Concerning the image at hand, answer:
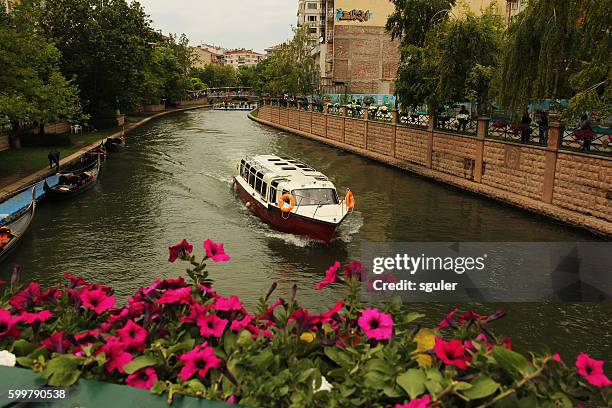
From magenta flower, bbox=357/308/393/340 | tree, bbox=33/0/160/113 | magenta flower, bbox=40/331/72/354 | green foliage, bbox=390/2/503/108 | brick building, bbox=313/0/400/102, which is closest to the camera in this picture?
magenta flower, bbox=40/331/72/354

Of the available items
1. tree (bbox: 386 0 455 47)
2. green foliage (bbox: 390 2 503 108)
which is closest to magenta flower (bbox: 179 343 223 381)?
green foliage (bbox: 390 2 503 108)

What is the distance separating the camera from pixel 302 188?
22.3 metres

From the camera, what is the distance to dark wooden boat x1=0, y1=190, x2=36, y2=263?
18.3 metres

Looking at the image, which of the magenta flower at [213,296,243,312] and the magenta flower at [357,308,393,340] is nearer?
the magenta flower at [357,308,393,340]

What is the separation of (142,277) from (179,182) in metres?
17.6

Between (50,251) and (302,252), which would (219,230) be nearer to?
(302,252)

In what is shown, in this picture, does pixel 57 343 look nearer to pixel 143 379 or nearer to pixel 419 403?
pixel 143 379

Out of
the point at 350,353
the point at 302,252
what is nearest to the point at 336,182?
the point at 302,252

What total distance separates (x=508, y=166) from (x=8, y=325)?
27637 millimetres

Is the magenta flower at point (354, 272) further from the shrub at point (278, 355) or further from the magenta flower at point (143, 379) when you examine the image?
the magenta flower at point (143, 379)

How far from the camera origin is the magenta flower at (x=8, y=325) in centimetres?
377

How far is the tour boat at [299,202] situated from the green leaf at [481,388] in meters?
17.4

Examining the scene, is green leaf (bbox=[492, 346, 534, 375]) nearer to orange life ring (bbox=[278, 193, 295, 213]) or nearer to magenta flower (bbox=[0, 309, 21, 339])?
magenta flower (bbox=[0, 309, 21, 339])

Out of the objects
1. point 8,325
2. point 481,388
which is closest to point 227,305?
point 8,325
